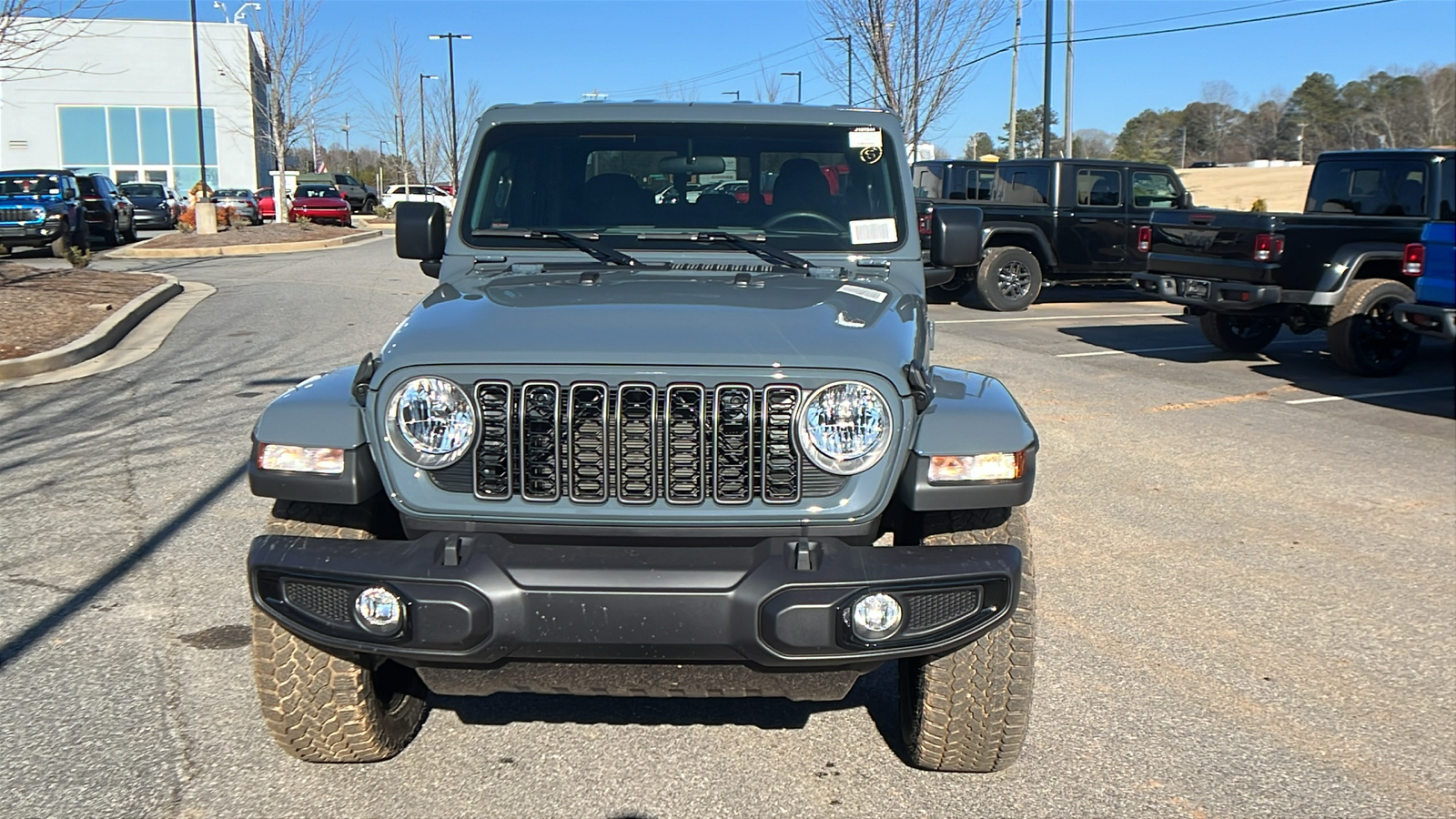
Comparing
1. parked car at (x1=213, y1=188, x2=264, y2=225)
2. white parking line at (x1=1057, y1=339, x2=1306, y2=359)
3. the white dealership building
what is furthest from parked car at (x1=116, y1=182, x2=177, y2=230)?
white parking line at (x1=1057, y1=339, x2=1306, y2=359)

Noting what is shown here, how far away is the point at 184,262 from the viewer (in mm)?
23844

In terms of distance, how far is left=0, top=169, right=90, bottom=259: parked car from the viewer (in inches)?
936

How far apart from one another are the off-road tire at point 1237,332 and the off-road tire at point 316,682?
1130cm

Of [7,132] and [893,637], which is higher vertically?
[7,132]

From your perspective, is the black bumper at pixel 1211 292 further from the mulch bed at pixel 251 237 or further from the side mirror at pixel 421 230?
the mulch bed at pixel 251 237

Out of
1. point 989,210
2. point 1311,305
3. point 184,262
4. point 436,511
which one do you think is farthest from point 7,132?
point 436,511

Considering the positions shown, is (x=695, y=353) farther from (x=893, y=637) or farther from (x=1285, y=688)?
(x=1285, y=688)

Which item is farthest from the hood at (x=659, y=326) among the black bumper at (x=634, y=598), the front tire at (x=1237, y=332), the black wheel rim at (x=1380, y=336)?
the front tire at (x=1237, y=332)

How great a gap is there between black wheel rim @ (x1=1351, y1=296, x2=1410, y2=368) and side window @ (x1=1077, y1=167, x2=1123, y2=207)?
19.9 ft

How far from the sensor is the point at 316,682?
340 centimetres

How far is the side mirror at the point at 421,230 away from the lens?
464 centimetres

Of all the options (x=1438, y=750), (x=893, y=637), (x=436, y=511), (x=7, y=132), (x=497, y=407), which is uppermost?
(x=7, y=132)

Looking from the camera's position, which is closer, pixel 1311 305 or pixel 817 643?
pixel 817 643

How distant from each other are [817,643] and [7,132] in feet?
223
